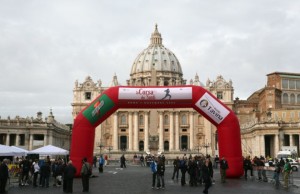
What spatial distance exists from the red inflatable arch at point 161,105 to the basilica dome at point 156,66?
106m

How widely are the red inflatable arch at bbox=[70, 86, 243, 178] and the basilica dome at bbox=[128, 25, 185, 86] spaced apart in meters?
106

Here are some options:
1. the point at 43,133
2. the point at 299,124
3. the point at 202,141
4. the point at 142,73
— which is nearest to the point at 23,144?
the point at 43,133

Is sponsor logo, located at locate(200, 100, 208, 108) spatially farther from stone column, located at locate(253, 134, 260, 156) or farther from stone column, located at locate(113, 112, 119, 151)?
stone column, located at locate(113, 112, 119, 151)

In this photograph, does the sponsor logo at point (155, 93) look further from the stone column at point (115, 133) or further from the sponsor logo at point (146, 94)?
the stone column at point (115, 133)

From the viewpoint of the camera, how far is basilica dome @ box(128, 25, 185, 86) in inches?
5512

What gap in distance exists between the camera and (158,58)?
5645 inches

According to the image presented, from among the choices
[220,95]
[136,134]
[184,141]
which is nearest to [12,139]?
[136,134]

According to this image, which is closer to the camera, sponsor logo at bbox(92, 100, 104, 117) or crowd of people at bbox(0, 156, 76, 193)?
crowd of people at bbox(0, 156, 76, 193)

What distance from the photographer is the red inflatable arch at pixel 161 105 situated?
2836 centimetres

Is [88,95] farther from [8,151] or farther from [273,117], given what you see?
[8,151]

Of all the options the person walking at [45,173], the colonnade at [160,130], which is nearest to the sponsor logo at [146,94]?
the person walking at [45,173]

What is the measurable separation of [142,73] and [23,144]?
62315 mm

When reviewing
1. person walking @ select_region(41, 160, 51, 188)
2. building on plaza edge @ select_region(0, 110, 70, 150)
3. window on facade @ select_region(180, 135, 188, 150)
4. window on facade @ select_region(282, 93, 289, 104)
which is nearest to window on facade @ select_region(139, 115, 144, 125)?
window on facade @ select_region(180, 135, 188, 150)

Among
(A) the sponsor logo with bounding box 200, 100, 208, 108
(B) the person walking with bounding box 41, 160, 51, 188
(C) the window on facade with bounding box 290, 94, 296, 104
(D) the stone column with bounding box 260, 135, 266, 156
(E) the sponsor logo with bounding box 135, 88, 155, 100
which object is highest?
(C) the window on facade with bounding box 290, 94, 296, 104
